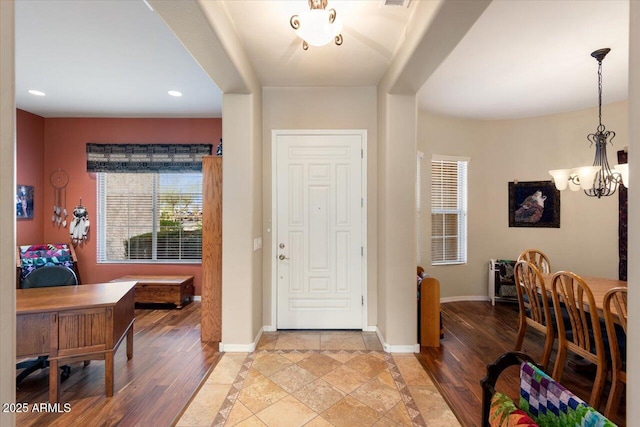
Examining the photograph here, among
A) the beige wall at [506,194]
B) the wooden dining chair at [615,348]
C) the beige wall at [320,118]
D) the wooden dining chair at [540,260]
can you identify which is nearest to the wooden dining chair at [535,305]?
the wooden dining chair at [615,348]

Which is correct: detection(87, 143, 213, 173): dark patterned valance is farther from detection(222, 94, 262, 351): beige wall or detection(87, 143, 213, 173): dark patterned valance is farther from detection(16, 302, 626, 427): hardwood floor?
detection(16, 302, 626, 427): hardwood floor

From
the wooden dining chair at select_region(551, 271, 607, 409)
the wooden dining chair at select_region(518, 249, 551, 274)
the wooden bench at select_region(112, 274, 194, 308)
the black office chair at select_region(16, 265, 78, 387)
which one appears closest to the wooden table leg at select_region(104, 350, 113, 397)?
the black office chair at select_region(16, 265, 78, 387)

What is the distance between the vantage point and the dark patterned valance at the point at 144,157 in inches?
178

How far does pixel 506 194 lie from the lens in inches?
185

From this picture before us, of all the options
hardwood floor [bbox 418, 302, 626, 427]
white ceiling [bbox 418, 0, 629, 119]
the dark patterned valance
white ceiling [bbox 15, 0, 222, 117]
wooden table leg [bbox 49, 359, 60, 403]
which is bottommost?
hardwood floor [bbox 418, 302, 626, 427]

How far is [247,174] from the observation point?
283cm

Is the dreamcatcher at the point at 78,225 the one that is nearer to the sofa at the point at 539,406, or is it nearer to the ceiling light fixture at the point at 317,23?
the ceiling light fixture at the point at 317,23

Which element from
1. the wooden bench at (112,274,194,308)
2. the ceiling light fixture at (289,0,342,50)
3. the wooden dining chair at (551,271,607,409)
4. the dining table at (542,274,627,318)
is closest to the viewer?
the ceiling light fixture at (289,0,342,50)

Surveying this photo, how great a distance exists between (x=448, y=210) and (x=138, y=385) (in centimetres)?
447

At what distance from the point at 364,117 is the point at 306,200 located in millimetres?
1147

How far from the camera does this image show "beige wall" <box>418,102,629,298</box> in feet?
13.6

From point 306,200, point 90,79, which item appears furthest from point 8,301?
point 90,79

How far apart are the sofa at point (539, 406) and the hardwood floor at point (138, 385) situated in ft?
6.49

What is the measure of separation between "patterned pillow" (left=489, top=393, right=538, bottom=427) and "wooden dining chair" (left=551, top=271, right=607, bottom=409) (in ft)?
4.89
